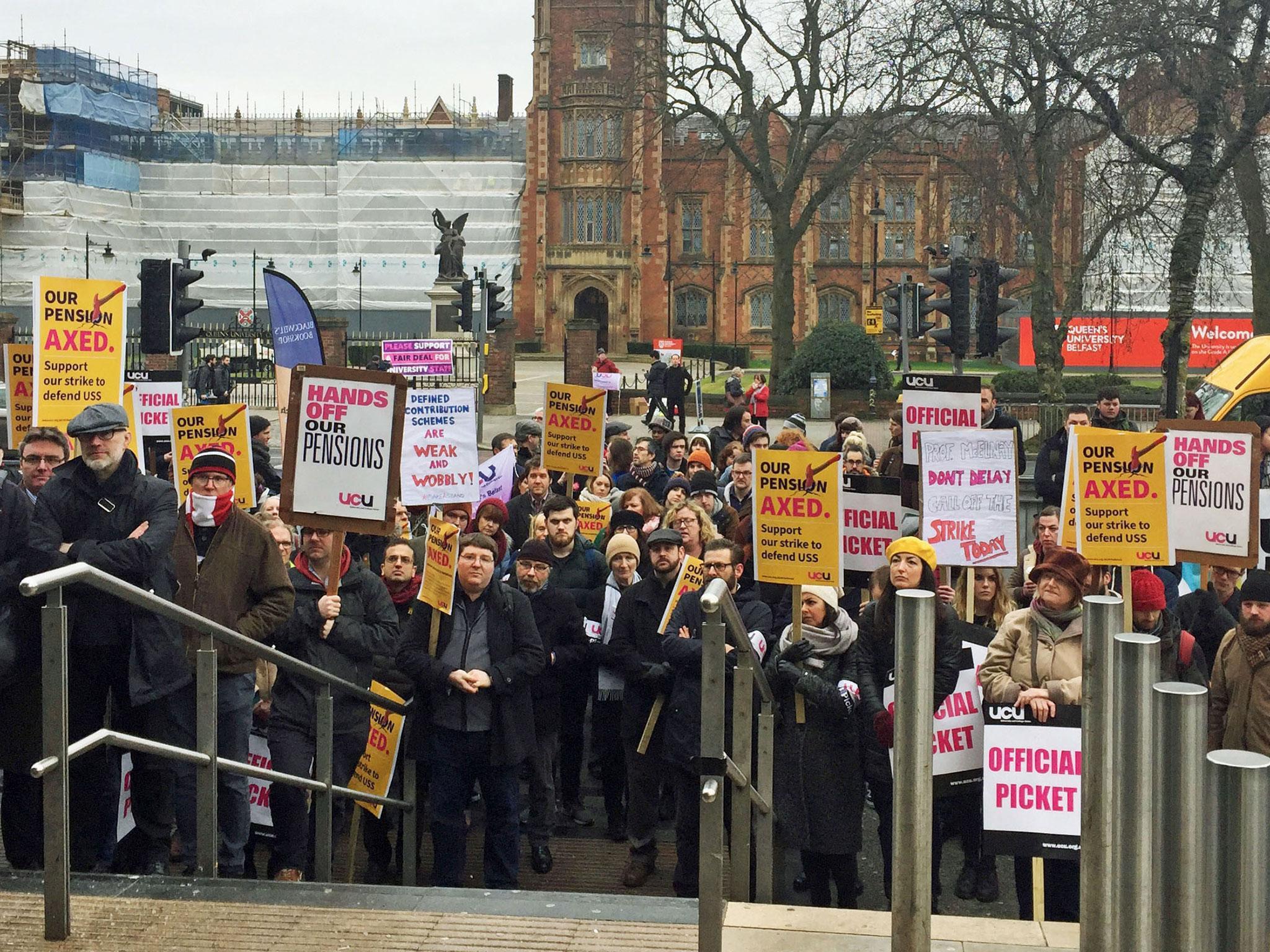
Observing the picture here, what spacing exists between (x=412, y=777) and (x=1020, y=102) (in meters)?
21.5

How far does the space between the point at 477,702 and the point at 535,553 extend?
121 cm

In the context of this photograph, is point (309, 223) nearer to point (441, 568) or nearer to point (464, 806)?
point (441, 568)

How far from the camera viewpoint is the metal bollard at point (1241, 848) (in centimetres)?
323

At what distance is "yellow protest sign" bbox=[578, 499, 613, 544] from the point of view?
36.0 feet

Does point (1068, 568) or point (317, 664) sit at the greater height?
point (1068, 568)

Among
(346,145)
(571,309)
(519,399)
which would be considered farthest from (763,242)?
(519,399)

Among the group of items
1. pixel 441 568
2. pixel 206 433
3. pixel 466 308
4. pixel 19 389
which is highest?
pixel 466 308

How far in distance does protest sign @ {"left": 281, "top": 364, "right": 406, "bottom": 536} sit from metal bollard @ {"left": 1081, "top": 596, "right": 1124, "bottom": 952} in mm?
3836

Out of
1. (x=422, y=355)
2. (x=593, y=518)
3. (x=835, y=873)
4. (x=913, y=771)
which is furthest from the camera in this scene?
(x=422, y=355)

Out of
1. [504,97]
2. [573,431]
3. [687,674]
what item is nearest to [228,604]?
[687,674]

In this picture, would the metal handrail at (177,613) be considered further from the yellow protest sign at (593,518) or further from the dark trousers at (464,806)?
the yellow protest sign at (593,518)

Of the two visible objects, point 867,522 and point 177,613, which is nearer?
point 177,613

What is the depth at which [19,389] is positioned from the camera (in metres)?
11.1

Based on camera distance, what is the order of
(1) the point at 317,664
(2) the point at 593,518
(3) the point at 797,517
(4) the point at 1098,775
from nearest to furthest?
1. (4) the point at 1098,775
2. (1) the point at 317,664
3. (3) the point at 797,517
4. (2) the point at 593,518
